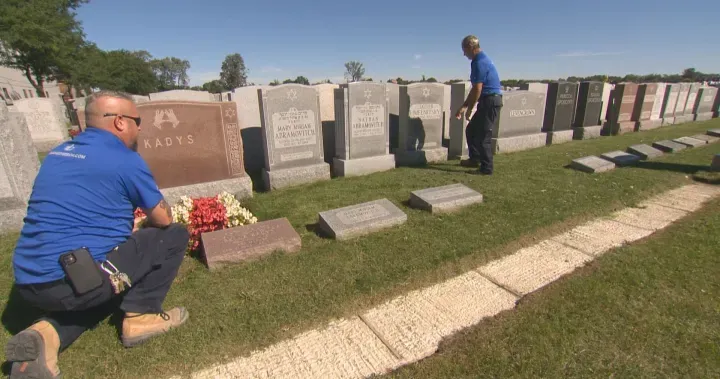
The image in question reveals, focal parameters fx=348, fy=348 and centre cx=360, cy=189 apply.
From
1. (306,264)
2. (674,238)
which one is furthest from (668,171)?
(306,264)

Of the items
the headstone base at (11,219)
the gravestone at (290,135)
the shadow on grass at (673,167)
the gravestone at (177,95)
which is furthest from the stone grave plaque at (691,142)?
the headstone base at (11,219)

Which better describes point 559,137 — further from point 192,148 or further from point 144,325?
point 144,325

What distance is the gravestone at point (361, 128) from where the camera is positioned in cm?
614

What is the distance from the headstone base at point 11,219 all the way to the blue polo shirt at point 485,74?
258 inches

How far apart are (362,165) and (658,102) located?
37.5 feet

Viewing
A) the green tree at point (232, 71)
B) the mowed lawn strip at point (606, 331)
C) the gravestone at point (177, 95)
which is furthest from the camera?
the green tree at point (232, 71)

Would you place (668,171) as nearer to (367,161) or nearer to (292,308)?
(367,161)

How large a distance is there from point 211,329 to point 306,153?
13.1ft

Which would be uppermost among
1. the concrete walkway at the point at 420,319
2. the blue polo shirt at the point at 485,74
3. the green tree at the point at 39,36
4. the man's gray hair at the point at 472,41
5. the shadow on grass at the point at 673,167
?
the green tree at the point at 39,36

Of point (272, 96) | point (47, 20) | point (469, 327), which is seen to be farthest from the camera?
point (47, 20)

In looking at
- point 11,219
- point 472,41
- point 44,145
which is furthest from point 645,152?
point 44,145

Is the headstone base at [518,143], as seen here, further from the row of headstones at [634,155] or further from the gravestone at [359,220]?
the gravestone at [359,220]

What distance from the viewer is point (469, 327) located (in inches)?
92.2

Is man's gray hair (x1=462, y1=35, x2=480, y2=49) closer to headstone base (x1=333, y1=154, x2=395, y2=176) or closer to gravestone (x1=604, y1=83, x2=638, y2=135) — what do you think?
headstone base (x1=333, y1=154, x2=395, y2=176)
